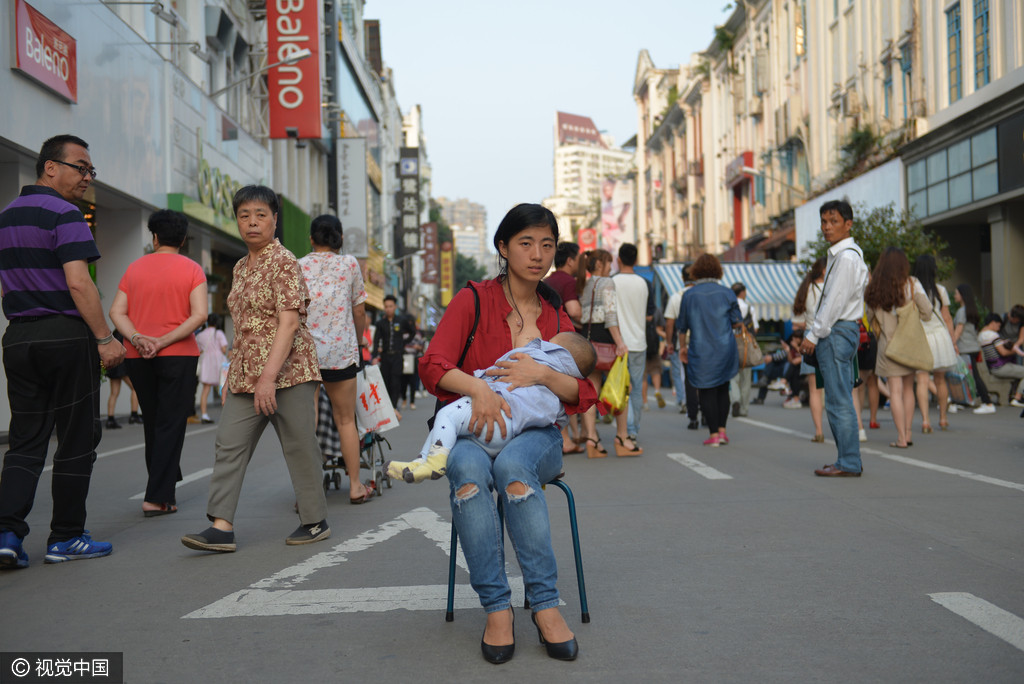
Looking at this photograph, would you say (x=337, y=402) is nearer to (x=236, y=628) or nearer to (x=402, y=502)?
(x=402, y=502)

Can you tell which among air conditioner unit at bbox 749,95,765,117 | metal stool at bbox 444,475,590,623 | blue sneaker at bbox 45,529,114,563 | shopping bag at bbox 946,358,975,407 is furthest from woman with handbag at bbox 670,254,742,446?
air conditioner unit at bbox 749,95,765,117

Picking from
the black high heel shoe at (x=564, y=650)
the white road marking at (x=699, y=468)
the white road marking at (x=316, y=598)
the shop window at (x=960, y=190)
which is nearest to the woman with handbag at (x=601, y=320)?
the white road marking at (x=699, y=468)

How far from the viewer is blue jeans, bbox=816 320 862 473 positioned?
8.23 meters

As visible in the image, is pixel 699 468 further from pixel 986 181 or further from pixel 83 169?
pixel 986 181

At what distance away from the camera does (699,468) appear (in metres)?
9.10

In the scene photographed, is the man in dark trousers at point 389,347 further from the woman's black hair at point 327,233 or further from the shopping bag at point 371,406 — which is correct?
the woman's black hair at point 327,233

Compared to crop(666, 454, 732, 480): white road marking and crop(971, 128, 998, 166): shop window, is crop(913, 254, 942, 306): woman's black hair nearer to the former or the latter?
crop(666, 454, 732, 480): white road marking

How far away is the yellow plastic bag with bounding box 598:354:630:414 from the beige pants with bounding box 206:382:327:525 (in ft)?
13.9

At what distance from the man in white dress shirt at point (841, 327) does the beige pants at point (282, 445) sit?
4.25 m

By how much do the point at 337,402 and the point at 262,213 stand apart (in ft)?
5.73

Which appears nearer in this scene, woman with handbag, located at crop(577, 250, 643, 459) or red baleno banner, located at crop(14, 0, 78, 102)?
woman with handbag, located at crop(577, 250, 643, 459)

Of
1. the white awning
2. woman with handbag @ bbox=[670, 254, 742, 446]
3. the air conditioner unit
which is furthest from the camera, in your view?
the air conditioner unit

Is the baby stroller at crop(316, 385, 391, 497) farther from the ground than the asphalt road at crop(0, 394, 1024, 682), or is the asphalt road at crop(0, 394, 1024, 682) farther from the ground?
the baby stroller at crop(316, 385, 391, 497)

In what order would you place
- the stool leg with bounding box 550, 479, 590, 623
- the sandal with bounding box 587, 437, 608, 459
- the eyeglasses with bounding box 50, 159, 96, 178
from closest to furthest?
the stool leg with bounding box 550, 479, 590, 623 → the eyeglasses with bounding box 50, 159, 96, 178 → the sandal with bounding box 587, 437, 608, 459
